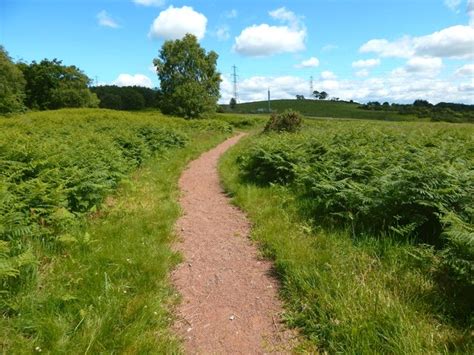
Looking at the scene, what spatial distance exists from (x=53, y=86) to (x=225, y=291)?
3225 inches

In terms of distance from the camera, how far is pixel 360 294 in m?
3.94

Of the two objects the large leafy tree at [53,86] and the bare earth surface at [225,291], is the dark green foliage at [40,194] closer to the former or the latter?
the bare earth surface at [225,291]

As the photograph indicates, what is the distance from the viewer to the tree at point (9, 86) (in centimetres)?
4253

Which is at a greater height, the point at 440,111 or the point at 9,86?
the point at 9,86

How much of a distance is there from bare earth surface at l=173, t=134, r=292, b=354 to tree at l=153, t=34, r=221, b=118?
52886mm

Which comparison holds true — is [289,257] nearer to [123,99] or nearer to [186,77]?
[186,77]

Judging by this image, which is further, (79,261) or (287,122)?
(287,122)

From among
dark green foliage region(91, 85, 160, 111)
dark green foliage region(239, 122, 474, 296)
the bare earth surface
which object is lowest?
the bare earth surface

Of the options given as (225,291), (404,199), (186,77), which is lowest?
(225,291)

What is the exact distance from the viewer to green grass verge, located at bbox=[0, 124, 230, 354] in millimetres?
3408

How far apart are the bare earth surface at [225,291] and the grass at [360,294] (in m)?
0.23

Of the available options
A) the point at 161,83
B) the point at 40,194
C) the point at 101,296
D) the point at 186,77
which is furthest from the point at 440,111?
the point at 101,296

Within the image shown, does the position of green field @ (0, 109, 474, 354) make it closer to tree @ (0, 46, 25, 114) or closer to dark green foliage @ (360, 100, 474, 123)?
tree @ (0, 46, 25, 114)

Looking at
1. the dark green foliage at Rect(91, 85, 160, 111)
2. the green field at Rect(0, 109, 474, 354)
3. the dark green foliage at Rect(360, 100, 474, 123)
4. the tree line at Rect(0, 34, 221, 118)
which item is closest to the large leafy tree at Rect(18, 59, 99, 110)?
the tree line at Rect(0, 34, 221, 118)
